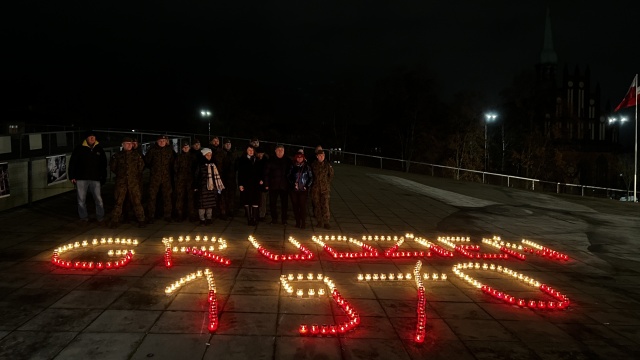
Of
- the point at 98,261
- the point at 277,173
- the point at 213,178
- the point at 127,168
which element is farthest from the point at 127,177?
the point at 277,173

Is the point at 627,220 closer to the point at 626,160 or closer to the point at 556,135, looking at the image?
the point at 556,135

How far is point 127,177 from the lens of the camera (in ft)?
32.8

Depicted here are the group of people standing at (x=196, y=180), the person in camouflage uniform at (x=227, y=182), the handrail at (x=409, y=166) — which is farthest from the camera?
the handrail at (x=409, y=166)

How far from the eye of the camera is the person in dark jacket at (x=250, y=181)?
1087cm

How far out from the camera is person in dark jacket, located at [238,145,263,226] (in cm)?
1087

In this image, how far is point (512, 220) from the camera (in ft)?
46.8

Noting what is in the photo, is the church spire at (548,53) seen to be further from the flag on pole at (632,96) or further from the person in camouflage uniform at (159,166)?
the person in camouflage uniform at (159,166)

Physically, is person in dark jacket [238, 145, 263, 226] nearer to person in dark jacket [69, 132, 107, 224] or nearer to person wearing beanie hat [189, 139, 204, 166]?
person wearing beanie hat [189, 139, 204, 166]

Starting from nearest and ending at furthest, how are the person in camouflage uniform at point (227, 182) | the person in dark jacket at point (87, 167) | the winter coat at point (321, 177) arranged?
the person in dark jacket at point (87, 167) < the winter coat at point (321, 177) < the person in camouflage uniform at point (227, 182)

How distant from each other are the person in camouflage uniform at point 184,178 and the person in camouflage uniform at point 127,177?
0.73m

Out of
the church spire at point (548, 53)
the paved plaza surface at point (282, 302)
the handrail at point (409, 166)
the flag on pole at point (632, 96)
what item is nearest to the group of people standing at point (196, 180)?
the paved plaza surface at point (282, 302)

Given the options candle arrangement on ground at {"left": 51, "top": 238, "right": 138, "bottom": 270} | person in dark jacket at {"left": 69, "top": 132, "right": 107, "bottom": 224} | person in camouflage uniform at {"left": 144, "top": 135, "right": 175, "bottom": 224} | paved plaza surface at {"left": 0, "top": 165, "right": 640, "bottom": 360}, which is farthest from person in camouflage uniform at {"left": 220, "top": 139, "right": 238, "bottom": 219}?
candle arrangement on ground at {"left": 51, "top": 238, "right": 138, "bottom": 270}

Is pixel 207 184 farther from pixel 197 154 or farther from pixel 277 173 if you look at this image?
pixel 277 173

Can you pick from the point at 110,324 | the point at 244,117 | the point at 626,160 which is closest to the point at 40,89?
the point at 244,117
